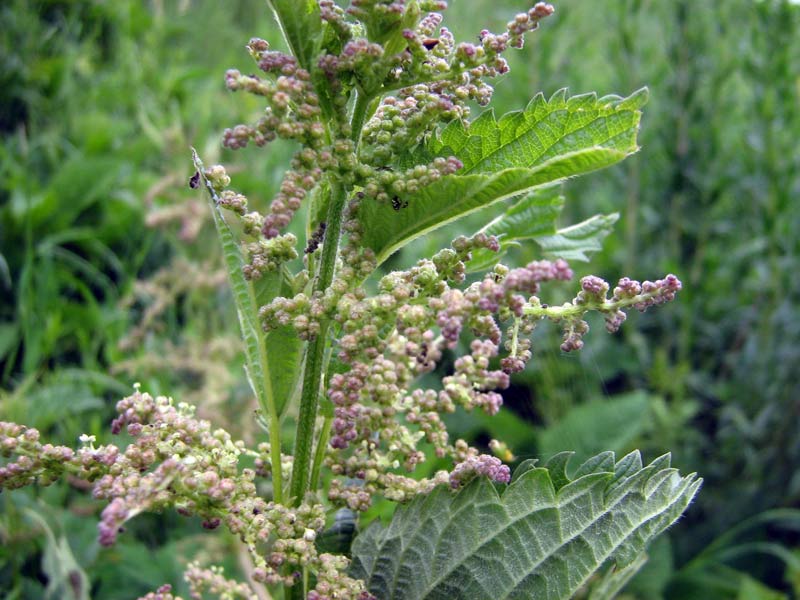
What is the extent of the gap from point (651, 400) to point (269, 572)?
107 inches

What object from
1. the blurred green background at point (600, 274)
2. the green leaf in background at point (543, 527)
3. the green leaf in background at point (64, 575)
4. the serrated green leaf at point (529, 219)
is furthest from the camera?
the blurred green background at point (600, 274)

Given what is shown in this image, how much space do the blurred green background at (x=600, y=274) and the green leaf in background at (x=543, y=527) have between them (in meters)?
1.45

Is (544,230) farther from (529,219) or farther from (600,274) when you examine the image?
(600,274)

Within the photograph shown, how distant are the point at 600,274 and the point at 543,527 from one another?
11.2 ft

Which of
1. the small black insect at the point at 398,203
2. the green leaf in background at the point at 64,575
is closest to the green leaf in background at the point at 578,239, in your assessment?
the small black insect at the point at 398,203

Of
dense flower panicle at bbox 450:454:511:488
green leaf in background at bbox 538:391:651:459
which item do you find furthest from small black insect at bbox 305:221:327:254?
green leaf in background at bbox 538:391:651:459

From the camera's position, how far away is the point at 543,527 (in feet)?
3.37

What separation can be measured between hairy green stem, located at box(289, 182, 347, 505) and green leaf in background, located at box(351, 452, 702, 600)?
0.19 m

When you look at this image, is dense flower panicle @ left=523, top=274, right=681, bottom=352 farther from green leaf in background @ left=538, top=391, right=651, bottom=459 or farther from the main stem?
green leaf in background @ left=538, top=391, right=651, bottom=459

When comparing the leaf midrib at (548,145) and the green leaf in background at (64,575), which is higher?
the leaf midrib at (548,145)

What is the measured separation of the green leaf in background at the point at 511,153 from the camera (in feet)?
3.17

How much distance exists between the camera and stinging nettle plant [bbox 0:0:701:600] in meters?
0.94

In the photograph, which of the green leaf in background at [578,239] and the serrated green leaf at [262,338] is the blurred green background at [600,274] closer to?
the serrated green leaf at [262,338]

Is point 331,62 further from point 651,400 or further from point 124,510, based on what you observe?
point 651,400
